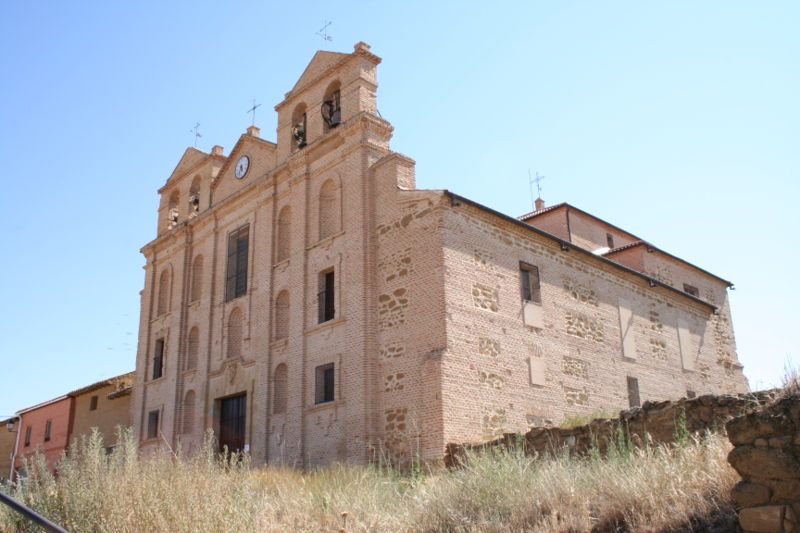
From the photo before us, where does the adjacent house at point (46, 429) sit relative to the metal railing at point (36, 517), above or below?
above

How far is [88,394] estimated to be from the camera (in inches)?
1351

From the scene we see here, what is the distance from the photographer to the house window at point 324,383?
787 inches

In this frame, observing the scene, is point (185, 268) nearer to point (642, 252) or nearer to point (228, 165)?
point (228, 165)

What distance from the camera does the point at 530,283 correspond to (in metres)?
20.7

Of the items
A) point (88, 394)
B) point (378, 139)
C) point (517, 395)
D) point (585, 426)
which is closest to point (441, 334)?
point (517, 395)

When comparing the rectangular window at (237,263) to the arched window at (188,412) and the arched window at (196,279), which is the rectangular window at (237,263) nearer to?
the arched window at (196,279)

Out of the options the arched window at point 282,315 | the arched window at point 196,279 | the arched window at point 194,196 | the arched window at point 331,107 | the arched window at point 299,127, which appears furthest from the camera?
the arched window at point 194,196

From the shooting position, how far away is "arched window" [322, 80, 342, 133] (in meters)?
23.1

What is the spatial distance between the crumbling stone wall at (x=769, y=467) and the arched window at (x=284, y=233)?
1750 cm

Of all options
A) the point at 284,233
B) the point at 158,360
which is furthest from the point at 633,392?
the point at 158,360

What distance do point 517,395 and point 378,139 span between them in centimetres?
819

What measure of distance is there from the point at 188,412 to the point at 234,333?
350 cm

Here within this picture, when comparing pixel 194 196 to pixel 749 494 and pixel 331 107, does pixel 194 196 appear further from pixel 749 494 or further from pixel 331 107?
pixel 749 494

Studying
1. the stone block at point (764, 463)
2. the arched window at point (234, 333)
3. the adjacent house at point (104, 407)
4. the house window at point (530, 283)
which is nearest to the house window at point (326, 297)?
the arched window at point (234, 333)
